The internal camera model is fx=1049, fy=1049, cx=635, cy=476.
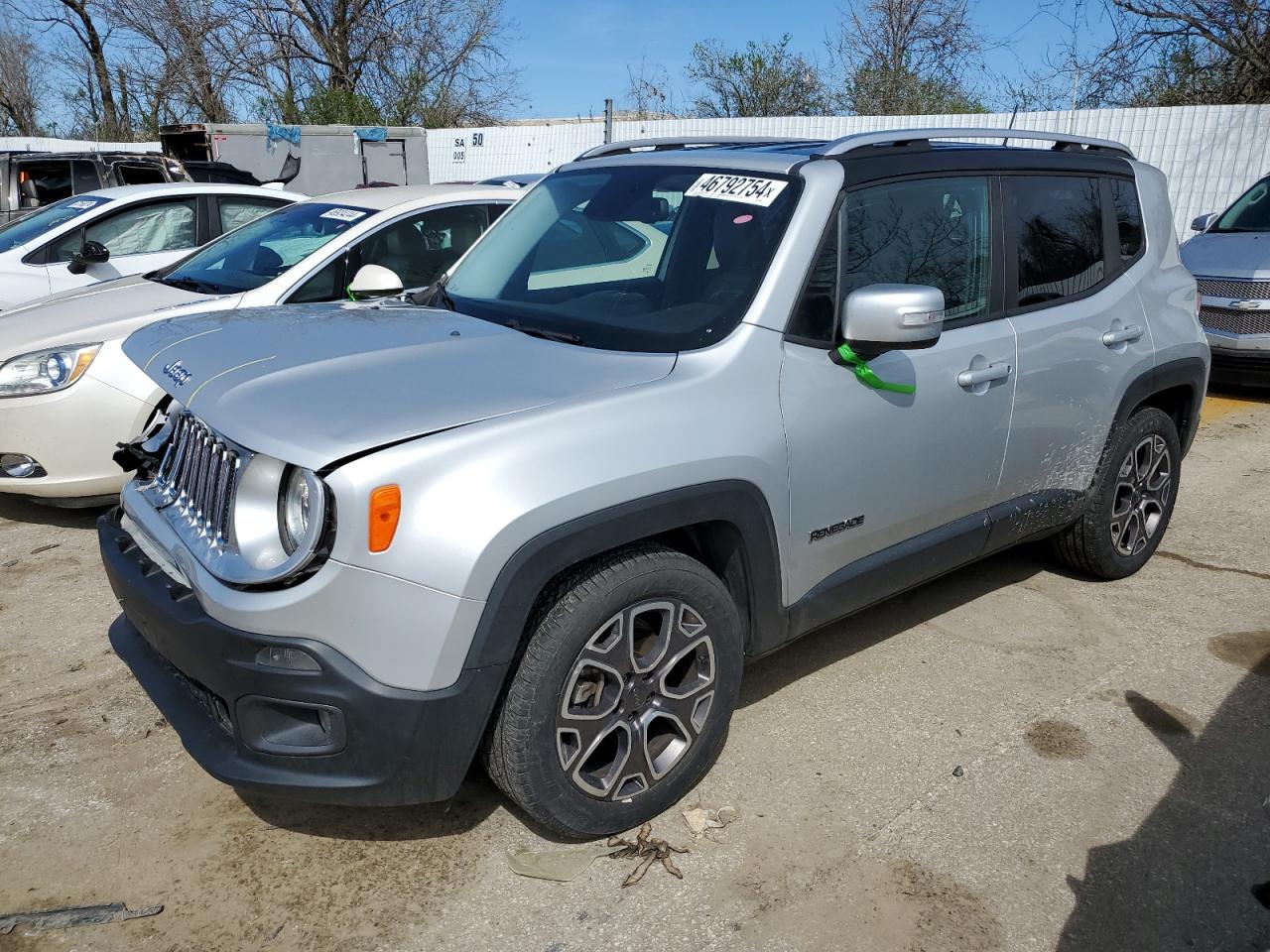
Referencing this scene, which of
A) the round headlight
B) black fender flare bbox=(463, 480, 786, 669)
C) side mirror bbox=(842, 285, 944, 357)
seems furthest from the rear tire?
the round headlight

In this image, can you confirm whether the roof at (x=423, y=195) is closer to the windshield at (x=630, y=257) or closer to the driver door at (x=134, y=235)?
the driver door at (x=134, y=235)

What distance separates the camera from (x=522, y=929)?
2564 mm

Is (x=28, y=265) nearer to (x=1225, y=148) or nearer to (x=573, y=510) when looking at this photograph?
(x=573, y=510)

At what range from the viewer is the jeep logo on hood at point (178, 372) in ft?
9.50

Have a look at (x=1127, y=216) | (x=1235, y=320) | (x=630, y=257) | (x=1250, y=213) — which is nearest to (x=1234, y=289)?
(x=1235, y=320)

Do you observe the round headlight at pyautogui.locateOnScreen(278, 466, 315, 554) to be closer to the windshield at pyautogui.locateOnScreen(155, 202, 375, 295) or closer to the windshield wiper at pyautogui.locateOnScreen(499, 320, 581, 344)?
the windshield wiper at pyautogui.locateOnScreen(499, 320, 581, 344)

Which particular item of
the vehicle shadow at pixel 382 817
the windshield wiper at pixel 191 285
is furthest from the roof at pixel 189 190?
the vehicle shadow at pixel 382 817

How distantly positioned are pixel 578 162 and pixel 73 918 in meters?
3.05

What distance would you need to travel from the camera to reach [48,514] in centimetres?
563

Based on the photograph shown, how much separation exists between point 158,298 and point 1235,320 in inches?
306

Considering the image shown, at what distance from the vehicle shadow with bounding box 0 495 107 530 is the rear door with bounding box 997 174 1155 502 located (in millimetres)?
4566

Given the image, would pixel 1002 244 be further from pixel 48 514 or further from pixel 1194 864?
pixel 48 514

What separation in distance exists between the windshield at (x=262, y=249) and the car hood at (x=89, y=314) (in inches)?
7.7

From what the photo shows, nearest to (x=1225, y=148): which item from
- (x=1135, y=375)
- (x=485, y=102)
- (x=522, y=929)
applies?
(x=1135, y=375)
